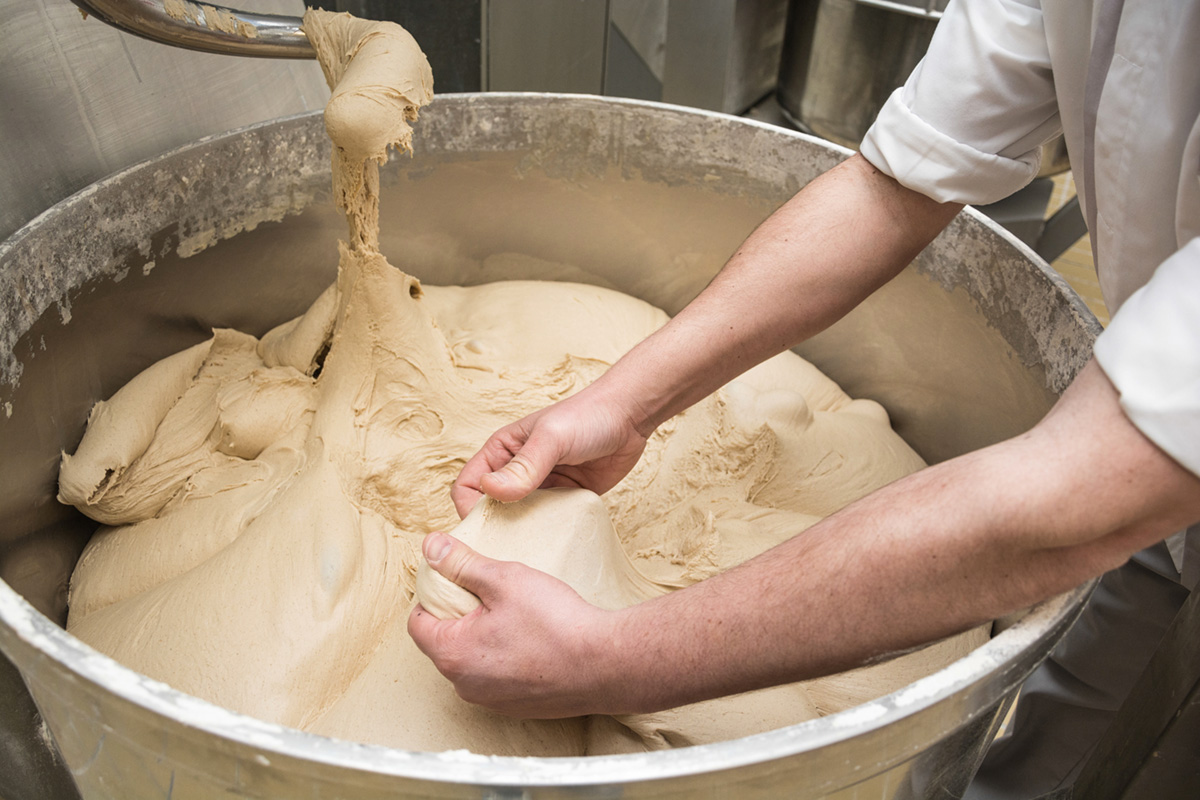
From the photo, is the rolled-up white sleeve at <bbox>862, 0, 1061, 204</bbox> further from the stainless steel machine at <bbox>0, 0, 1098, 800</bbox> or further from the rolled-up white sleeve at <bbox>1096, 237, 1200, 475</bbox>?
the rolled-up white sleeve at <bbox>1096, 237, 1200, 475</bbox>

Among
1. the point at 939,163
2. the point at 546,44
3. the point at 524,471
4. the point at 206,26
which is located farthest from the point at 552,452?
the point at 546,44

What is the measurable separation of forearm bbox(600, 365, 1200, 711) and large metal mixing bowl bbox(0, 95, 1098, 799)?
5 centimetres

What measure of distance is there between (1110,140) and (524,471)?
499 mm

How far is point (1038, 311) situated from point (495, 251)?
27.5 inches

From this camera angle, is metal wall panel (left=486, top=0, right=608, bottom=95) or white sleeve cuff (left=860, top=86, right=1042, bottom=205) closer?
white sleeve cuff (left=860, top=86, right=1042, bottom=205)

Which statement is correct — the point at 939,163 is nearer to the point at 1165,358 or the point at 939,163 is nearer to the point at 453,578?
the point at 1165,358

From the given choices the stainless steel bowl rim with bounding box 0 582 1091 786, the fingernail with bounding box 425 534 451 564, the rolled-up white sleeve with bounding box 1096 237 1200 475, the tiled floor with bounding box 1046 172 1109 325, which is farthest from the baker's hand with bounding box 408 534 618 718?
the tiled floor with bounding box 1046 172 1109 325

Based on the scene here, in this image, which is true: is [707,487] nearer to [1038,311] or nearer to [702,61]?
[1038,311]

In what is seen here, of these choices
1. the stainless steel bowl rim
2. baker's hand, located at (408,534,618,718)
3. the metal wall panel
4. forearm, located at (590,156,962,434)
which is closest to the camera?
the stainless steel bowl rim

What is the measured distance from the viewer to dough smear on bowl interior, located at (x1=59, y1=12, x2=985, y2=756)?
69 centimetres

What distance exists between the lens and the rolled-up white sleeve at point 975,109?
2.22 ft

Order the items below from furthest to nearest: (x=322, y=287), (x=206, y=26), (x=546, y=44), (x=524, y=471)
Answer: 1. (x=546, y=44)
2. (x=322, y=287)
3. (x=206, y=26)
4. (x=524, y=471)

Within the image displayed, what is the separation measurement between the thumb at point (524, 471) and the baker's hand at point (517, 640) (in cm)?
6

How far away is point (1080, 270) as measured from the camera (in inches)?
82.7
